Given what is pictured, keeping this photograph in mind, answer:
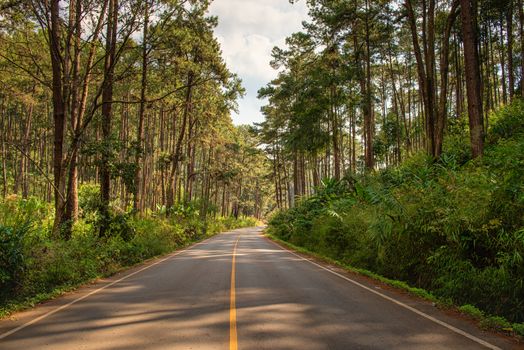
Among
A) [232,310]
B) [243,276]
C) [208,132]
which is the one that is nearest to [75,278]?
[243,276]

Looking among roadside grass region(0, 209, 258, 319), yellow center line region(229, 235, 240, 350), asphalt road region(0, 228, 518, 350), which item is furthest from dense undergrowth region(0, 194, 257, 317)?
yellow center line region(229, 235, 240, 350)

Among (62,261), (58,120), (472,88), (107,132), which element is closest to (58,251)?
(62,261)

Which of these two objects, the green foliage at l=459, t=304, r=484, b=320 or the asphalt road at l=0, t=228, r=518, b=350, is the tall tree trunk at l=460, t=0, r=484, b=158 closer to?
the asphalt road at l=0, t=228, r=518, b=350

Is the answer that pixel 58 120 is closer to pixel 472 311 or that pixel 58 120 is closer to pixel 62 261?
pixel 62 261

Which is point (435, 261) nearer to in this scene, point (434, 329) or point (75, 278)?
point (434, 329)

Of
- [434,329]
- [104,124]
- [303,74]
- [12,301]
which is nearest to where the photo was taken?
[434,329]

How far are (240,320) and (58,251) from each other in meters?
7.31

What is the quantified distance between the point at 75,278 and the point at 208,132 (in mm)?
24830

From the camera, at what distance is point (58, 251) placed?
11.1 metres

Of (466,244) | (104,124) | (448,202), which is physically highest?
(104,124)

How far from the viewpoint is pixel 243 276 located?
1143cm

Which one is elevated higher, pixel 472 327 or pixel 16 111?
pixel 16 111

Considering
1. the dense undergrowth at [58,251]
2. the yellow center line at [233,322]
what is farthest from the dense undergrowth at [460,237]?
the dense undergrowth at [58,251]

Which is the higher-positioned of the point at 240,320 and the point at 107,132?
the point at 107,132
